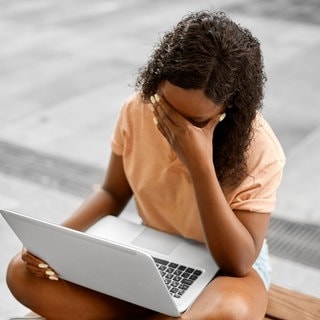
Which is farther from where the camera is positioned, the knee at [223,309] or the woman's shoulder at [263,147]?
the woman's shoulder at [263,147]

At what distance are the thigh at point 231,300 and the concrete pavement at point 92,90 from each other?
0.89 meters

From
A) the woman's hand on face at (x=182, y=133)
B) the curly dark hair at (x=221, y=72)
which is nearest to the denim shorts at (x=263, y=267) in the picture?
the curly dark hair at (x=221, y=72)

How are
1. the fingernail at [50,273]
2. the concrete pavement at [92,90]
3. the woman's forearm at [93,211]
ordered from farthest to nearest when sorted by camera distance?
the concrete pavement at [92,90] → the woman's forearm at [93,211] → the fingernail at [50,273]

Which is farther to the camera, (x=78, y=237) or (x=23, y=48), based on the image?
(x=23, y=48)

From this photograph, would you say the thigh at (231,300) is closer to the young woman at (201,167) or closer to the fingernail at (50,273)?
the young woman at (201,167)

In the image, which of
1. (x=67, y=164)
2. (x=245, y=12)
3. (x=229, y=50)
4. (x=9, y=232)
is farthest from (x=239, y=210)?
(x=245, y=12)

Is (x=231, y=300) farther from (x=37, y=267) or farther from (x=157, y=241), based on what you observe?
(x=37, y=267)

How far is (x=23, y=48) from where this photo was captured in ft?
17.5

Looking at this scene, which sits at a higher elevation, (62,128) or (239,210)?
(239,210)

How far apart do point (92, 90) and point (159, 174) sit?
261 centimetres

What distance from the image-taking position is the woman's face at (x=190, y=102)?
1706 mm

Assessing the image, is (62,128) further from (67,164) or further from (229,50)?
(229,50)

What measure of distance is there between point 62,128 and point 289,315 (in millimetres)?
2285

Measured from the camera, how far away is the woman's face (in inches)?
67.2
